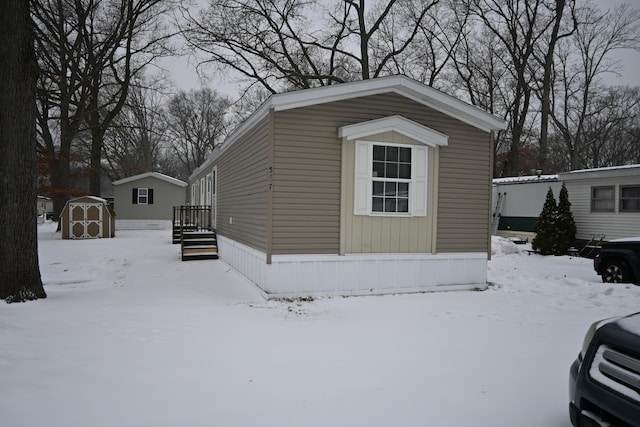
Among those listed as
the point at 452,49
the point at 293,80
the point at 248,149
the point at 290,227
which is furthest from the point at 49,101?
the point at 452,49

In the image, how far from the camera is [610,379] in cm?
233

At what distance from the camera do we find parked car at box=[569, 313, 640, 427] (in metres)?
2.17

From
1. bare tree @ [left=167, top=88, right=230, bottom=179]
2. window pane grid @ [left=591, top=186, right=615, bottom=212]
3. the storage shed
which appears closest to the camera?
window pane grid @ [left=591, top=186, right=615, bottom=212]

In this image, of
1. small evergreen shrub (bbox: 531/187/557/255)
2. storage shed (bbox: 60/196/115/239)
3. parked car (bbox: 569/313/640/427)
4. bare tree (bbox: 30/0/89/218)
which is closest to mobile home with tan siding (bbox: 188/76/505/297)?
parked car (bbox: 569/313/640/427)

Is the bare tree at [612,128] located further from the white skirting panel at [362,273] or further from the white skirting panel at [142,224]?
the white skirting panel at [142,224]

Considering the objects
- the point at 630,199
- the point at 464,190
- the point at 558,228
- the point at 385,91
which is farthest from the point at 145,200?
the point at 630,199

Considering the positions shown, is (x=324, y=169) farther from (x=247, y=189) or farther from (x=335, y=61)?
(x=335, y=61)

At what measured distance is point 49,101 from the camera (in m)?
21.4

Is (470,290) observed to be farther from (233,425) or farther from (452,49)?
(452,49)

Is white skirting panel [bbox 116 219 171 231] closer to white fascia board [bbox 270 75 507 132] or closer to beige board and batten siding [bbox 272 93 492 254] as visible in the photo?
beige board and batten siding [bbox 272 93 492 254]

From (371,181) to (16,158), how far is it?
5708 mm

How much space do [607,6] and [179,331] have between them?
3079cm

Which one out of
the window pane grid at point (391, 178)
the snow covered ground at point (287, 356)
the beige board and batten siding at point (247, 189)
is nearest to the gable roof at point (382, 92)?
the beige board and batten siding at point (247, 189)

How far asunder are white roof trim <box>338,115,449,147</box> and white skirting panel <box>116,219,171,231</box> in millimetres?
19381
